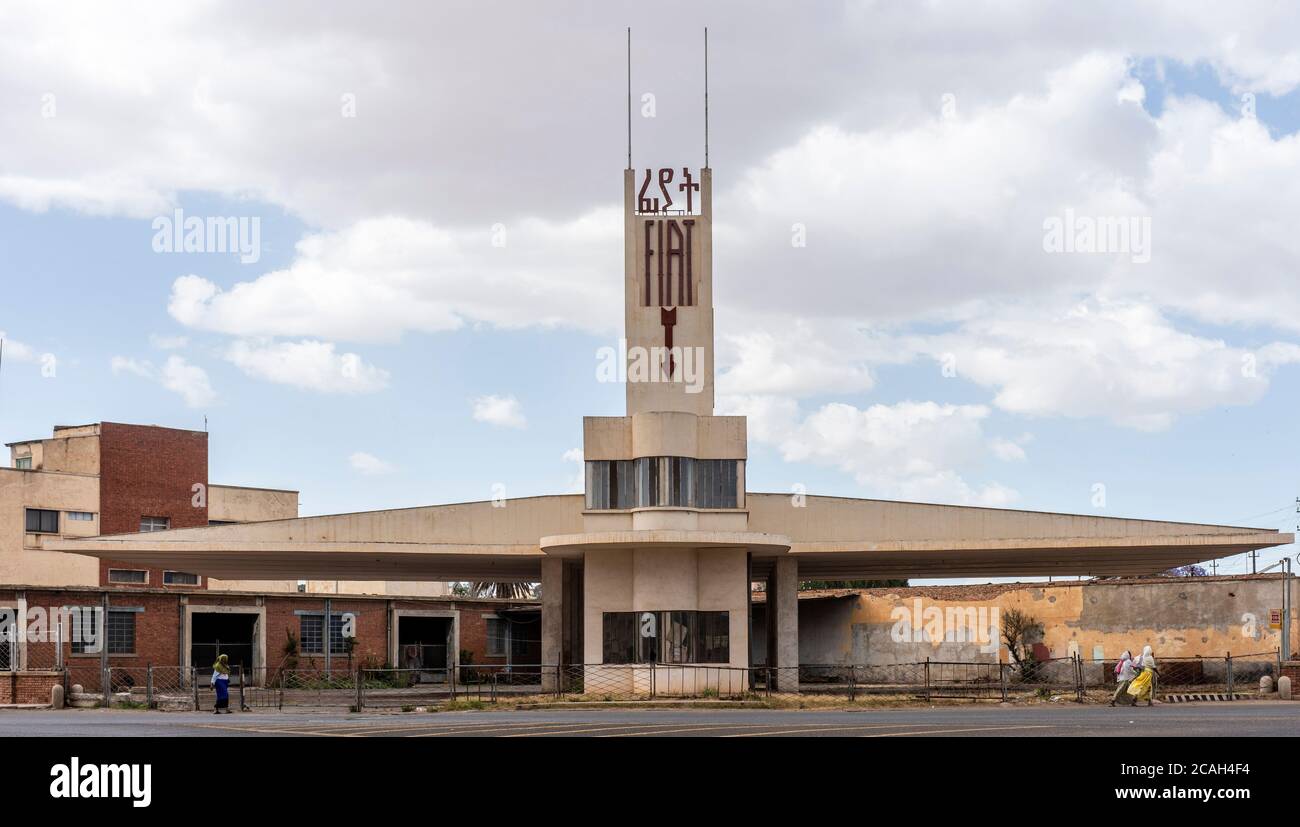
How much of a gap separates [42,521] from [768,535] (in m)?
44.2

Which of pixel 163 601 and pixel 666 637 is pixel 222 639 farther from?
pixel 666 637

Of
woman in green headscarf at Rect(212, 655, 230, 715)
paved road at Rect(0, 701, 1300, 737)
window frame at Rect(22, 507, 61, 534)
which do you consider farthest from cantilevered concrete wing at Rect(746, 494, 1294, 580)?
window frame at Rect(22, 507, 61, 534)

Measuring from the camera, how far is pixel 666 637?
1674 inches

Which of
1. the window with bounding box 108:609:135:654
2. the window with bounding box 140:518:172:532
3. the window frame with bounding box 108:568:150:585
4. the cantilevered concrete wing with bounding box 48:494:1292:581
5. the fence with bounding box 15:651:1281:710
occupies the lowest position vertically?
the fence with bounding box 15:651:1281:710

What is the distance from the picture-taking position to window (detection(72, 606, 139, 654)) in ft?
176

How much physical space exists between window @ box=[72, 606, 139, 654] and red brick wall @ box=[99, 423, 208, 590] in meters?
18.0

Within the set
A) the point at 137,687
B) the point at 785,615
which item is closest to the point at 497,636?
the point at 137,687

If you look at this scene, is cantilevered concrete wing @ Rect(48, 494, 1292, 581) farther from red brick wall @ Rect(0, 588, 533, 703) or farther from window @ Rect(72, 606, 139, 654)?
window @ Rect(72, 606, 139, 654)

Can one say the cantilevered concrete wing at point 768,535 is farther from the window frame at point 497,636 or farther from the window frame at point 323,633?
the window frame at point 497,636

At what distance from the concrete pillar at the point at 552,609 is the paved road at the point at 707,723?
1063 centimetres

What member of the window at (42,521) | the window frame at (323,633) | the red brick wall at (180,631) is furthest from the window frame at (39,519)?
the window frame at (323,633)

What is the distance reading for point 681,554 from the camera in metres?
43.0

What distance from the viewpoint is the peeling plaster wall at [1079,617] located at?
56250 mm
